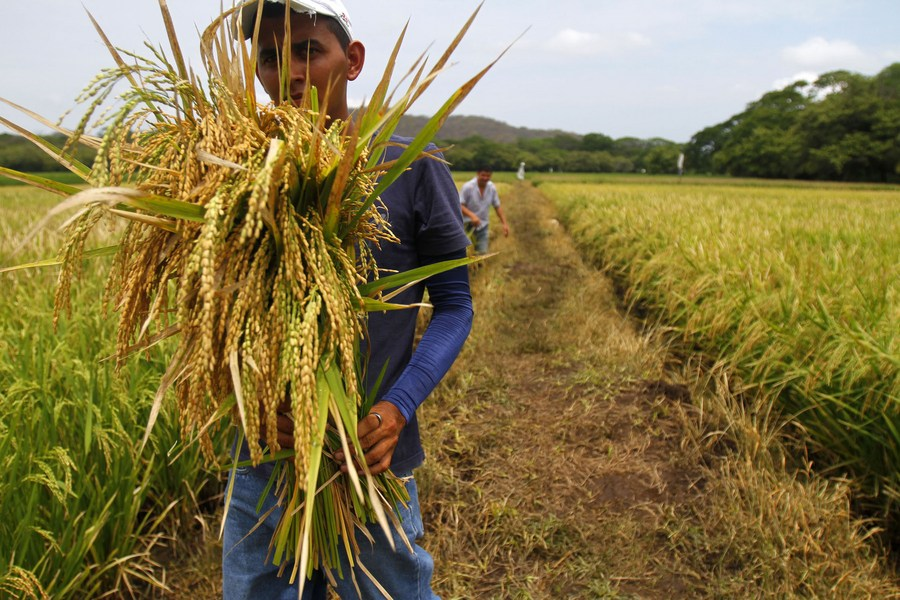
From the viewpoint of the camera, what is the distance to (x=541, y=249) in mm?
10773

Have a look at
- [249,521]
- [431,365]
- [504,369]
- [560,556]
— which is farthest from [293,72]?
[504,369]

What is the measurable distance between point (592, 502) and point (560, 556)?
43cm

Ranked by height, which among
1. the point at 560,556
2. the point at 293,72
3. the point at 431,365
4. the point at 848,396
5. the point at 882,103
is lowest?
the point at 560,556

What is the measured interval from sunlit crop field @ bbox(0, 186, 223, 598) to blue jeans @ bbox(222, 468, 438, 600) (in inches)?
14.0

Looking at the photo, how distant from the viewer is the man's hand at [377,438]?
1133 mm

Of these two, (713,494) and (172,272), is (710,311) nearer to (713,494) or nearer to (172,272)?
(713,494)

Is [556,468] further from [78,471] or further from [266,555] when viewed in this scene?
[78,471]

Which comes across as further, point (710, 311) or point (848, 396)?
point (710, 311)

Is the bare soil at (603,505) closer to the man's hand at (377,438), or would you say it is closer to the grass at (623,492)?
the grass at (623,492)

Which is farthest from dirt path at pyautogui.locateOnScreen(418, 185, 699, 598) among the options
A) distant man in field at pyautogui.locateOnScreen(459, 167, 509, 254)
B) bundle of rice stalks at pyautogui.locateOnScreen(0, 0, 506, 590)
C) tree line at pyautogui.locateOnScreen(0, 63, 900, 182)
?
tree line at pyautogui.locateOnScreen(0, 63, 900, 182)

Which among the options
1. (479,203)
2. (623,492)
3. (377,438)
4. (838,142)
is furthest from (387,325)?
(838,142)

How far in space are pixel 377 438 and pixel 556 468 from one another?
2.28m

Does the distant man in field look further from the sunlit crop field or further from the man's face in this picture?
the man's face

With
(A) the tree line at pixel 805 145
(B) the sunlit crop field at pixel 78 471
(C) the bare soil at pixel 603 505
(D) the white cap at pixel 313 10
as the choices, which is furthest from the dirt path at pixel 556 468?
(A) the tree line at pixel 805 145
